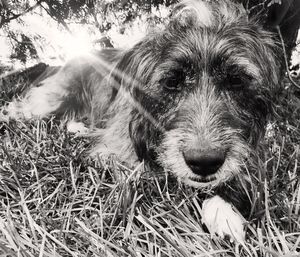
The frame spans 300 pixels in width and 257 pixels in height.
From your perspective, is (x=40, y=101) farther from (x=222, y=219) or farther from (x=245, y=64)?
(x=222, y=219)

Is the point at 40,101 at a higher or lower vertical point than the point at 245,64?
lower

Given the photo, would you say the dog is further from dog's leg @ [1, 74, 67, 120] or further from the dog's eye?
Result: dog's leg @ [1, 74, 67, 120]

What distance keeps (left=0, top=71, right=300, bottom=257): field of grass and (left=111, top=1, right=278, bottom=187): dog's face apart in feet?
0.86

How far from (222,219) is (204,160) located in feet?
1.25

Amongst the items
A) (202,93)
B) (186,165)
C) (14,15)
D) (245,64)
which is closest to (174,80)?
(202,93)

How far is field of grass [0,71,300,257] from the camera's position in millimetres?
2232

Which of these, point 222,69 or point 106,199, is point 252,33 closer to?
point 222,69

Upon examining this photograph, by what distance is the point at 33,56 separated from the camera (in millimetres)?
6176

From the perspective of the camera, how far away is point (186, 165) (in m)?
2.73

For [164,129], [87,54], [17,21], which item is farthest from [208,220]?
[17,21]

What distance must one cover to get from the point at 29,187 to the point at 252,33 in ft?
6.87

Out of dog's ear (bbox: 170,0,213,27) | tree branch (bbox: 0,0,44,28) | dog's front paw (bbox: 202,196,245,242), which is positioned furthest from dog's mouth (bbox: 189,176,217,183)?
tree branch (bbox: 0,0,44,28)

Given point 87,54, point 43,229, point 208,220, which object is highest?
point 87,54

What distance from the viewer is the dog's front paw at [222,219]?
2385 mm
